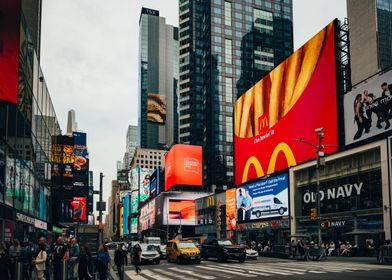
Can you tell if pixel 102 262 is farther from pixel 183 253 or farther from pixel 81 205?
pixel 81 205

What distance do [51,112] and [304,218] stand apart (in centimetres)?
3175

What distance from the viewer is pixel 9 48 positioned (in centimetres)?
3150

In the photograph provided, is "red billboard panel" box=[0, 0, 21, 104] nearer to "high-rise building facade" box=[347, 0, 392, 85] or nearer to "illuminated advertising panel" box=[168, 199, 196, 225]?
"illuminated advertising panel" box=[168, 199, 196, 225]

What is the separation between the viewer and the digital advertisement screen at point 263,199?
59312mm

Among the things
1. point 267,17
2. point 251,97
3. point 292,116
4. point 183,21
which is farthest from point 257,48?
point 292,116

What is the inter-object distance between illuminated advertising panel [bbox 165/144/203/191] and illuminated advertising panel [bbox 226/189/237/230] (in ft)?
143

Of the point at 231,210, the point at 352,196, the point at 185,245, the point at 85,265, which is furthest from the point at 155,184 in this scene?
the point at 85,265

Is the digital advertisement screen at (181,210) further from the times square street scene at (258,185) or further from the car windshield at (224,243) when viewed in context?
the car windshield at (224,243)

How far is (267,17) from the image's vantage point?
559 feet

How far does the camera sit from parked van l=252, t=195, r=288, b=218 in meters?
59.3

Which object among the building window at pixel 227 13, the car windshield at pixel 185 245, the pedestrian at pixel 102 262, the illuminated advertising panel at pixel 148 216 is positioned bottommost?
the illuminated advertising panel at pixel 148 216

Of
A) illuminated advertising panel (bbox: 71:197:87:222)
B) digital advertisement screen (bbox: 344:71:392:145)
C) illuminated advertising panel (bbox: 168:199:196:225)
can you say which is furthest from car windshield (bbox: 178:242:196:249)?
illuminated advertising panel (bbox: 168:199:196:225)

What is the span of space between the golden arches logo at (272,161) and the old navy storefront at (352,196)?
13.0ft

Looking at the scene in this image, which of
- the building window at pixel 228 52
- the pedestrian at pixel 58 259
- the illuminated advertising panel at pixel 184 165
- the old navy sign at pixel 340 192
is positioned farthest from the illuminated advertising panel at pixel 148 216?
the pedestrian at pixel 58 259
